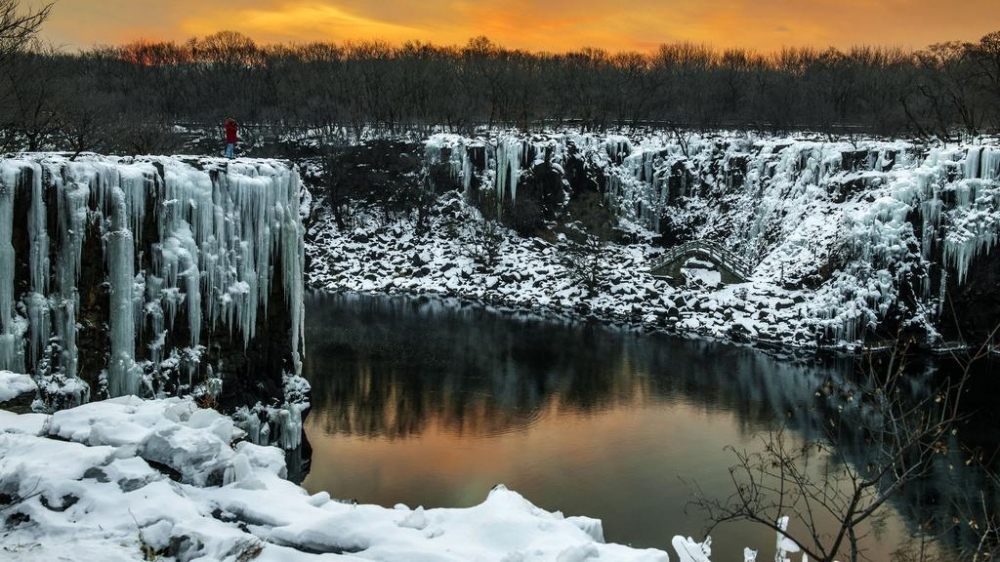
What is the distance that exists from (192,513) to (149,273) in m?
8.91

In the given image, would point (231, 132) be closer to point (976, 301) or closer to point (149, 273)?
point (149, 273)

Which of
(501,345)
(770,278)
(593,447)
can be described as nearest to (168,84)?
(501,345)

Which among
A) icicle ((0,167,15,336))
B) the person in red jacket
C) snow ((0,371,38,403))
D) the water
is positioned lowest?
the water

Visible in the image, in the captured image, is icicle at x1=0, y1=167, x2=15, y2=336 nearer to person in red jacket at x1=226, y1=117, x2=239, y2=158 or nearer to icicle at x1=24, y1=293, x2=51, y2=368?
icicle at x1=24, y1=293, x2=51, y2=368

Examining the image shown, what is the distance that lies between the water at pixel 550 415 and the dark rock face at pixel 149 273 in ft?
12.4

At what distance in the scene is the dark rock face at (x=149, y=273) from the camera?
13.5m

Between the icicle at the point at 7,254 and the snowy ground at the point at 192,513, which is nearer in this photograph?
the snowy ground at the point at 192,513

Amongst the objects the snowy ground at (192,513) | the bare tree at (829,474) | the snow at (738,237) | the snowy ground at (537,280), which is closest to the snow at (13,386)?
the snowy ground at (192,513)

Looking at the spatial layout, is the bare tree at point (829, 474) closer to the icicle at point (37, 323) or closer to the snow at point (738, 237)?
the snow at point (738, 237)

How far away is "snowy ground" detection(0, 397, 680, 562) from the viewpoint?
692 cm

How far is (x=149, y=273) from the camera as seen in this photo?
15.1 m

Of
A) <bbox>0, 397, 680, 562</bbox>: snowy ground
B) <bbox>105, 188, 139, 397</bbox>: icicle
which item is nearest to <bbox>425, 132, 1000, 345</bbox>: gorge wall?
<bbox>0, 397, 680, 562</bbox>: snowy ground

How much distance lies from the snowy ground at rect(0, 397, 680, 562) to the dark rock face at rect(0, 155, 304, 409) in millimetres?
5247

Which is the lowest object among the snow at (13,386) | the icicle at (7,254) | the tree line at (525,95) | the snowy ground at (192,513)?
the snowy ground at (192,513)
